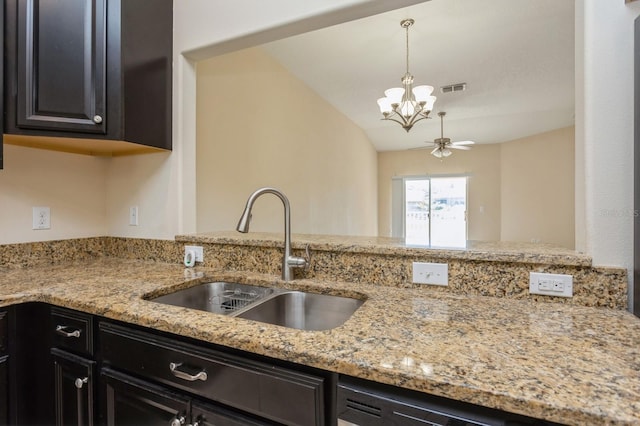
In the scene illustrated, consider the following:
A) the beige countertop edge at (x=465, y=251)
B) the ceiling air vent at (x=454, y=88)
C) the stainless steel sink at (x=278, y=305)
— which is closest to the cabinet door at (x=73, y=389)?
the stainless steel sink at (x=278, y=305)

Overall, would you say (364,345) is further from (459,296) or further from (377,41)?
(377,41)

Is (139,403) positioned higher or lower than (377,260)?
lower

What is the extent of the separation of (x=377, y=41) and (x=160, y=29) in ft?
6.02

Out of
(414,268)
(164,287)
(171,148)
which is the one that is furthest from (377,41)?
(164,287)

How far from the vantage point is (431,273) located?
118 cm

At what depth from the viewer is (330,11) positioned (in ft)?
4.25

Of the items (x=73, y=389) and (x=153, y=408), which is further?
(x=73, y=389)

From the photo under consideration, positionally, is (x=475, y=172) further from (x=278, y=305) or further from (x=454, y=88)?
(x=278, y=305)

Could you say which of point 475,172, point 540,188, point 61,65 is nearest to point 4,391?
point 61,65

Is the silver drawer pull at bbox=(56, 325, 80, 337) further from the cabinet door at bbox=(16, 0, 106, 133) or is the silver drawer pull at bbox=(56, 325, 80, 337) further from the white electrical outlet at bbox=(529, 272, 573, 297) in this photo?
the white electrical outlet at bbox=(529, 272, 573, 297)

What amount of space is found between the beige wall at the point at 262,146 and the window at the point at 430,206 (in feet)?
11.5

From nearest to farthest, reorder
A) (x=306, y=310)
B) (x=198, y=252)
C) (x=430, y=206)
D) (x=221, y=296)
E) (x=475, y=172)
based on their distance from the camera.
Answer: (x=306, y=310), (x=221, y=296), (x=198, y=252), (x=475, y=172), (x=430, y=206)

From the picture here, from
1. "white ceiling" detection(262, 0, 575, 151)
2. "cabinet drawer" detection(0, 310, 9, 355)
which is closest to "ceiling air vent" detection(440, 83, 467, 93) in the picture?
"white ceiling" detection(262, 0, 575, 151)

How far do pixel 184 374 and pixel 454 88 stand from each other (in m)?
4.16
